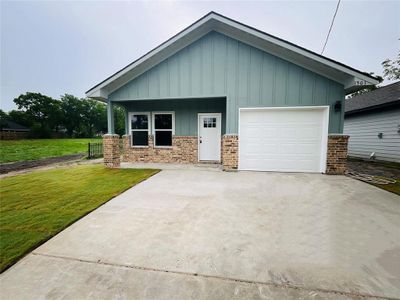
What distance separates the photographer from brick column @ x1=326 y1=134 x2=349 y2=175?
21.8 ft

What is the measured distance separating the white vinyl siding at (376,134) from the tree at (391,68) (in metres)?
8.33

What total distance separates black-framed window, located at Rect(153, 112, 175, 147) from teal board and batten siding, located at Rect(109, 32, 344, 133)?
1.68 m

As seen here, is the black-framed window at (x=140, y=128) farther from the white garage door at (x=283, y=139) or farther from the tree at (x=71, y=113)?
the tree at (x=71, y=113)

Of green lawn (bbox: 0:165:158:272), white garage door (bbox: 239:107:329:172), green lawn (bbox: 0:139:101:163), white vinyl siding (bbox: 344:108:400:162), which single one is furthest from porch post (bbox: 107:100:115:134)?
white vinyl siding (bbox: 344:108:400:162)

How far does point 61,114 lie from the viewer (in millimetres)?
54344

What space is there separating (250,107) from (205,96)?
1.72m

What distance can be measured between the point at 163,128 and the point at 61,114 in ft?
195

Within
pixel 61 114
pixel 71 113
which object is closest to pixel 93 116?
pixel 71 113

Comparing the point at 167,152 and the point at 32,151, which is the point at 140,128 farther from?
the point at 32,151

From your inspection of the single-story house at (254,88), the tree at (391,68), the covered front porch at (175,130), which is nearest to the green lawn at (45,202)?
the single-story house at (254,88)

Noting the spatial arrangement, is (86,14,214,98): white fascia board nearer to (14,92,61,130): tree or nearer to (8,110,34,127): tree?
(8,110,34,127): tree

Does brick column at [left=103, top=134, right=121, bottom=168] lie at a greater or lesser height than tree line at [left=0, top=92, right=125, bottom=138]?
lesser

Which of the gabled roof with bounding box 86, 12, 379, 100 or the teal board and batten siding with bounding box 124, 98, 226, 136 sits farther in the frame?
the teal board and batten siding with bounding box 124, 98, 226, 136

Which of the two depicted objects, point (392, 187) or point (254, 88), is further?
point (254, 88)
